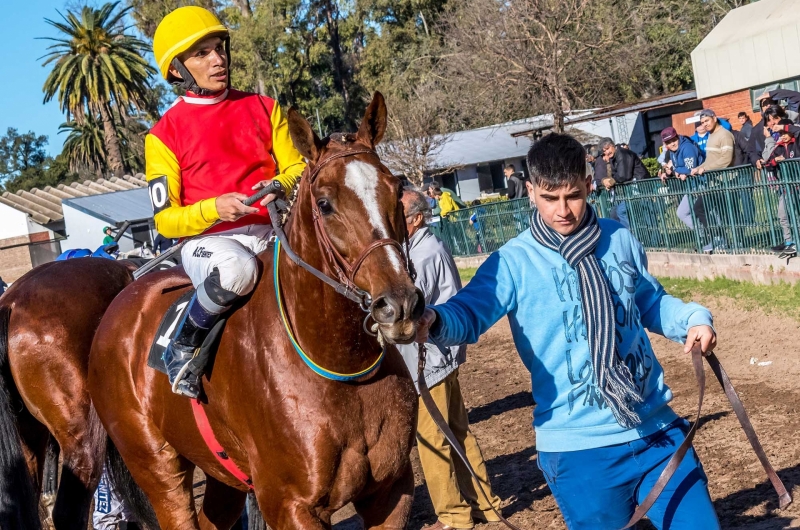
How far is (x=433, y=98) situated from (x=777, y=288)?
3092 cm

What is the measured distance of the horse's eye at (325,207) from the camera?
332cm

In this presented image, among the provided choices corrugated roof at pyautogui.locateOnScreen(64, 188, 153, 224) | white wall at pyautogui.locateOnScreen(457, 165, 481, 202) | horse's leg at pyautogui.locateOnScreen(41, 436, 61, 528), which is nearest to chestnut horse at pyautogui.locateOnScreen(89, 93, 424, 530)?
horse's leg at pyautogui.locateOnScreen(41, 436, 61, 528)

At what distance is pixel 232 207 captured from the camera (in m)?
3.89

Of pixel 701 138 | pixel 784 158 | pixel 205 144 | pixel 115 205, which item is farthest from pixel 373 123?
pixel 115 205

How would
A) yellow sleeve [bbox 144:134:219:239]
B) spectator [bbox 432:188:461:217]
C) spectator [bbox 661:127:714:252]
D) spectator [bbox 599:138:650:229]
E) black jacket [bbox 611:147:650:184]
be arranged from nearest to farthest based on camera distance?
yellow sleeve [bbox 144:134:219:239] → spectator [bbox 661:127:714:252] → spectator [bbox 599:138:650:229] → black jacket [bbox 611:147:650:184] → spectator [bbox 432:188:461:217]

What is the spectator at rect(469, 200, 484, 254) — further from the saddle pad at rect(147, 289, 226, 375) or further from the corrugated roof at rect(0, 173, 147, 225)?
the corrugated roof at rect(0, 173, 147, 225)

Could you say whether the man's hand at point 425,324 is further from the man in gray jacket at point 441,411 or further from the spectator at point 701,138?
the spectator at point 701,138

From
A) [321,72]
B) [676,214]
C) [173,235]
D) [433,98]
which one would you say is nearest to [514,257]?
[173,235]

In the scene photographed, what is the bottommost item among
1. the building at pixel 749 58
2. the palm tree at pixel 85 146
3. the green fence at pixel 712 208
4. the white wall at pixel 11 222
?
the green fence at pixel 712 208

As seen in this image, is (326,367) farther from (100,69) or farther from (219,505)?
(100,69)

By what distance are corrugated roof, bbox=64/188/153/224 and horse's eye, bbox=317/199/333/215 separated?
36711 mm

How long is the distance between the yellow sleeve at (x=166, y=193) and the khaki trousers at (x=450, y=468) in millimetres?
2390

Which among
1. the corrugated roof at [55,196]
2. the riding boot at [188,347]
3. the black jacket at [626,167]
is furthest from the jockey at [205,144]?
the corrugated roof at [55,196]

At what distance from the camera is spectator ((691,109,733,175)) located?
1181cm
